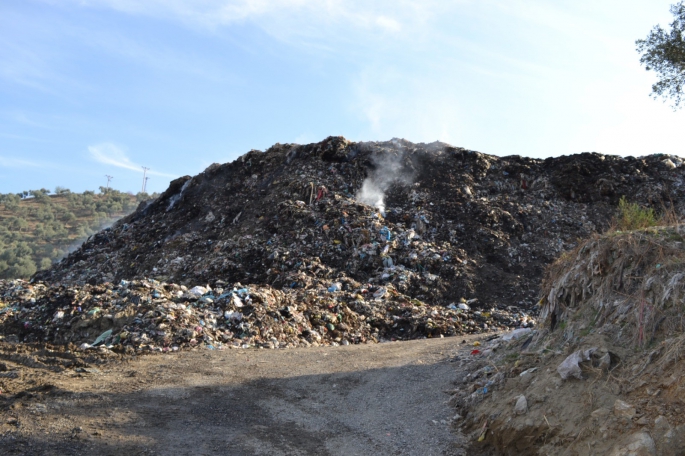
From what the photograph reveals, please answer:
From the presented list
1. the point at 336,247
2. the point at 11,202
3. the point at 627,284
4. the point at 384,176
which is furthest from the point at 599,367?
the point at 11,202

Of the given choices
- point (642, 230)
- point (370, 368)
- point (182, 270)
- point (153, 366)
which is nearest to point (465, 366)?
point (370, 368)

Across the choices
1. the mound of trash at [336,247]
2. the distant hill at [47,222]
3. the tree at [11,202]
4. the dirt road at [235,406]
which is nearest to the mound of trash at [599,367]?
the dirt road at [235,406]

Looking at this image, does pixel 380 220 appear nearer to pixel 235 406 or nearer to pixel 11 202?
pixel 235 406

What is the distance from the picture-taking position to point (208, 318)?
809cm

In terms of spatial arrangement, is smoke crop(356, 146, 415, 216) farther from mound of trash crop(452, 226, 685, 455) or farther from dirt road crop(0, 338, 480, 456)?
mound of trash crop(452, 226, 685, 455)

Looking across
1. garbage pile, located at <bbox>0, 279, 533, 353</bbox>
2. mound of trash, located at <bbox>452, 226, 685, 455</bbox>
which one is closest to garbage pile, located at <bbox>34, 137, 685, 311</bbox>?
garbage pile, located at <bbox>0, 279, 533, 353</bbox>

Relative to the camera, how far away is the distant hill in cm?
2556

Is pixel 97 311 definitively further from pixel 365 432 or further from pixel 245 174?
pixel 245 174

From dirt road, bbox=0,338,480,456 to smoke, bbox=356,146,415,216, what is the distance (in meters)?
9.14

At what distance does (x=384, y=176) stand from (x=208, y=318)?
10028mm

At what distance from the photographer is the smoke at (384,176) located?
52.3 feet

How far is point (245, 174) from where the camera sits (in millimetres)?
17688

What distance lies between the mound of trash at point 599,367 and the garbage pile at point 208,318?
368cm

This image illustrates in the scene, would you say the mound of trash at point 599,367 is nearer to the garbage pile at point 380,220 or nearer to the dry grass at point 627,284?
the dry grass at point 627,284
